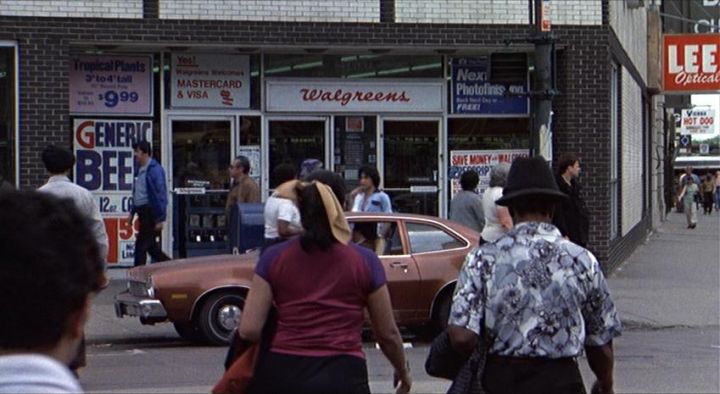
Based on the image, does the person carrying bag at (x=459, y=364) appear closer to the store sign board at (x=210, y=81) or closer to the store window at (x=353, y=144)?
the store sign board at (x=210, y=81)

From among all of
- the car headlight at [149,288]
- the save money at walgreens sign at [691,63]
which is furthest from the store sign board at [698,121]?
the car headlight at [149,288]

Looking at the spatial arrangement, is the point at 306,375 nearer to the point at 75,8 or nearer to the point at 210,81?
the point at 75,8

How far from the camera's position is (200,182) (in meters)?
19.0

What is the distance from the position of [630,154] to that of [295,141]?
9.41m

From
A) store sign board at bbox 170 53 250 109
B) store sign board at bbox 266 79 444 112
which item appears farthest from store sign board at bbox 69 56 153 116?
store sign board at bbox 266 79 444 112

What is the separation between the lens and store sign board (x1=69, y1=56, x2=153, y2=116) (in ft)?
60.4

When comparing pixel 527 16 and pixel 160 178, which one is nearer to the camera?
pixel 160 178

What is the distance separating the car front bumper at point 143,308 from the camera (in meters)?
12.6

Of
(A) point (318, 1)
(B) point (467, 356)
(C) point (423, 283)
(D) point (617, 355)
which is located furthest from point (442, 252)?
(B) point (467, 356)

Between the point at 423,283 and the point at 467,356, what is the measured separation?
7975 millimetres

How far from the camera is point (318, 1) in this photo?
735 inches

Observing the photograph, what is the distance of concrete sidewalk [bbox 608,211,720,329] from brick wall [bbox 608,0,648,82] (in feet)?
12.8

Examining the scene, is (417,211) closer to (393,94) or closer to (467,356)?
(393,94)

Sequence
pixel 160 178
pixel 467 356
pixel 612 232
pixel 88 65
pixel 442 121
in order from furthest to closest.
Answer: pixel 612 232 → pixel 442 121 → pixel 88 65 → pixel 160 178 → pixel 467 356
